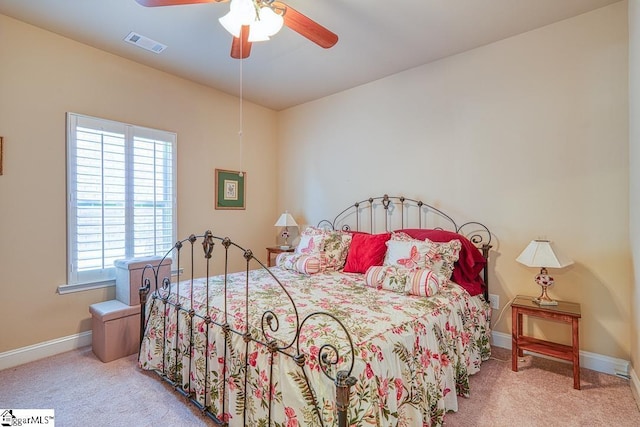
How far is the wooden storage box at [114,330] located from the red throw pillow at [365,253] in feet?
6.52

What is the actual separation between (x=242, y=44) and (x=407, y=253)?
205 cm

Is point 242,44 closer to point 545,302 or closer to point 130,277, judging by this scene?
point 130,277

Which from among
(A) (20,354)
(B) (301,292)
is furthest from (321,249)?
(A) (20,354)

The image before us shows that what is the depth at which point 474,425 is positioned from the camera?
186 cm

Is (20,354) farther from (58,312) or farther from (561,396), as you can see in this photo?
(561,396)

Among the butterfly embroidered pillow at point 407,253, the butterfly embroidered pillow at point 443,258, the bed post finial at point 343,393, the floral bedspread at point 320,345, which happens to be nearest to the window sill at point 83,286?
the floral bedspread at point 320,345

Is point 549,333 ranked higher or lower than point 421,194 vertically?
lower

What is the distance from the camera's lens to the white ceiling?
2.40m

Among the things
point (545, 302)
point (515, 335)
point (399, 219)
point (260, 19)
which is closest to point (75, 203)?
point (260, 19)

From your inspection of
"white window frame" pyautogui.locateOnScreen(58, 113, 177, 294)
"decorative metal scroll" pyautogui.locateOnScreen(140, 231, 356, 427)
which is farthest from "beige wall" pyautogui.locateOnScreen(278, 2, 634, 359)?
"white window frame" pyautogui.locateOnScreen(58, 113, 177, 294)

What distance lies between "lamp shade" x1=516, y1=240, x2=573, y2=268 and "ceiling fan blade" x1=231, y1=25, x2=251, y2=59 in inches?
104

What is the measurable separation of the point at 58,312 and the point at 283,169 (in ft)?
10.1

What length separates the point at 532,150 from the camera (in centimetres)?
272

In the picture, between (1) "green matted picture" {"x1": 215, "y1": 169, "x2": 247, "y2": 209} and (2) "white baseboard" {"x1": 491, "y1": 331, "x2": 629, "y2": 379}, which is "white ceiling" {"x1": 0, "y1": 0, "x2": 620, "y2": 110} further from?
(2) "white baseboard" {"x1": 491, "y1": 331, "x2": 629, "y2": 379}
